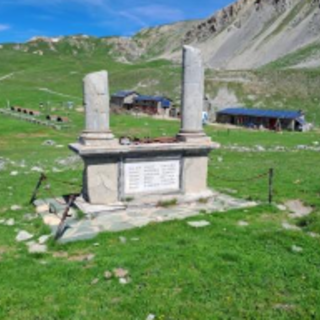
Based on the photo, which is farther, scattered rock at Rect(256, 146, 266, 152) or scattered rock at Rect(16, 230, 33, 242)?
scattered rock at Rect(256, 146, 266, 152)

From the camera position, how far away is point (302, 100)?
77062mm

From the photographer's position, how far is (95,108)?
1258 centimetres

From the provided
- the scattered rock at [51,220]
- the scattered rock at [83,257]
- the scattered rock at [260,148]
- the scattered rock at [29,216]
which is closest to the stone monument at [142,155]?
the scattered rock at [51,220]

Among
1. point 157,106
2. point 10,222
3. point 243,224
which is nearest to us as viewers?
point 243,224

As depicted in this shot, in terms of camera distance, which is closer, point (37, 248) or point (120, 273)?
point (120, 273)

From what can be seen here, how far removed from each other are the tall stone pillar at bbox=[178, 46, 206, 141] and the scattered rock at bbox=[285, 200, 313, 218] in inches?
153

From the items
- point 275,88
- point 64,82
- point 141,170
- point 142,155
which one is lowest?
point 141,170

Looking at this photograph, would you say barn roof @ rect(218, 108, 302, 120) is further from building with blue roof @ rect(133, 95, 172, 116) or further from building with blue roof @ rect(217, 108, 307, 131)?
building with blue roof @ rect(133, 95, 172, 116)

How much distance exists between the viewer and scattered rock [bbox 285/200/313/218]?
1284cm

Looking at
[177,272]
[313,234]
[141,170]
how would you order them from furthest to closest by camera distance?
[141,170], [313,234], [177,272]

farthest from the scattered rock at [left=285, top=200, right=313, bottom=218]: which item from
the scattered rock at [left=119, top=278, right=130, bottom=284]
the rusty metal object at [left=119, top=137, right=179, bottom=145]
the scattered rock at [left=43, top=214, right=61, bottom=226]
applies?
the scattered rock at [left=43, top=214, right=61, bottom=226]

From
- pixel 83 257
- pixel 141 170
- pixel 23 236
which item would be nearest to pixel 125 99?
pixel 141 170

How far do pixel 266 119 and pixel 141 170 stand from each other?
179ft

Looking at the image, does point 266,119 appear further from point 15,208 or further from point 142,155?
point 15,208
